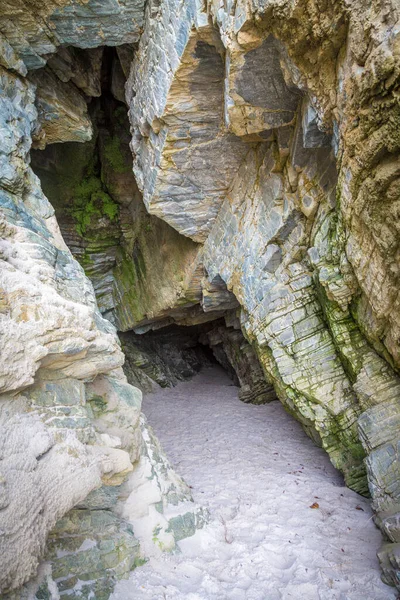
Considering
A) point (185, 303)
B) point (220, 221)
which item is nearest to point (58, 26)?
point (220, 221)

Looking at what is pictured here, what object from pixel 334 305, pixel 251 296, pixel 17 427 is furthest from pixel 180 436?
pixel 17 427

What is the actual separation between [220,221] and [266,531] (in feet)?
19.4

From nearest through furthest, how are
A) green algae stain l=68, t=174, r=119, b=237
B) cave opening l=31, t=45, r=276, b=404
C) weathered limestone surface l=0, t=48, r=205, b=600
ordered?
weathered limestone surface l=0, t=48, r=205, b=600
cave opening l=31, t=45, r=276, b=404
green algae stain l=68, t=174, r=119, b=237

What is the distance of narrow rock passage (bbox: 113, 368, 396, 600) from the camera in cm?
468

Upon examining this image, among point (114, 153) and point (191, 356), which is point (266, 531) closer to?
point (114, 153)

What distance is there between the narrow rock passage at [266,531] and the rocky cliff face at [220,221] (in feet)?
1.38

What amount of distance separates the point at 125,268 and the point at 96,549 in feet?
29.4

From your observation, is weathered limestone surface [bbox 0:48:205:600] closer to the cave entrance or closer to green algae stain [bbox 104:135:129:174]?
green algae stain [bbox 104:135:129:174]

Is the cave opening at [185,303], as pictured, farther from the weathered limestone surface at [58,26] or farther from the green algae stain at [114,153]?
the weathered limestone surface at [58,26]

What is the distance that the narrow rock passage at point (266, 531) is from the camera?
184 inches

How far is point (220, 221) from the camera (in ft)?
27.7

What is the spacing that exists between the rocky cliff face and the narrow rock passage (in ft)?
1.38

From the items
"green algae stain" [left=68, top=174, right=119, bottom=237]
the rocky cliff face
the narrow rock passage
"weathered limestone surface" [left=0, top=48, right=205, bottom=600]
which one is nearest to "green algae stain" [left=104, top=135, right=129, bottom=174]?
"green algae stain" [left=68, top=174, right=119, bottom=237]

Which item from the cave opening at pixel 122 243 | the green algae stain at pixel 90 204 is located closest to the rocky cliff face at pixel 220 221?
the cave opening at pixel 122 243
